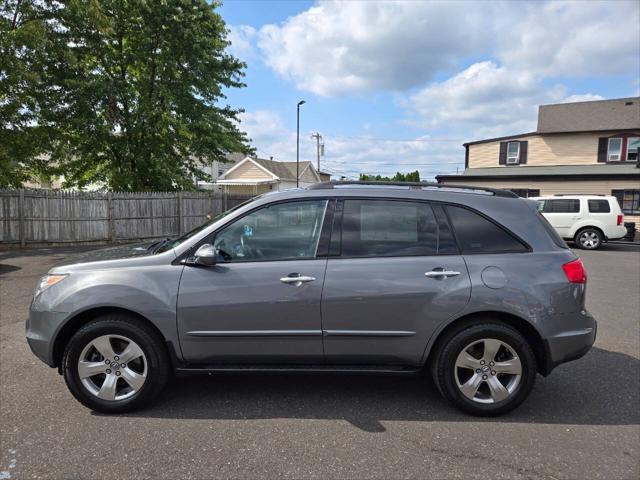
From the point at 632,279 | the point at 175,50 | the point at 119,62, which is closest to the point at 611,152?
the point at 632,279

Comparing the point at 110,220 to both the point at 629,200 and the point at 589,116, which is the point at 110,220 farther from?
the point at 589,116

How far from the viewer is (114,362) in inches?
126

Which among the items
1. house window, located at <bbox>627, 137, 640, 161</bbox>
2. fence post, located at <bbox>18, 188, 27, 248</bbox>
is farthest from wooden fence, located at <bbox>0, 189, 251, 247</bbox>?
house window, located at <bbox>627, 137, 640, 161</bbox>

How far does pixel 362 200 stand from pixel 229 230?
109 centimetres

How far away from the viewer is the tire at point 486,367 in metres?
3.15

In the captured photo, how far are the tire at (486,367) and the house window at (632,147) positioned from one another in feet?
91.9

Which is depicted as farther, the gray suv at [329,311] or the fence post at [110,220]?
the fence post at [110,220]

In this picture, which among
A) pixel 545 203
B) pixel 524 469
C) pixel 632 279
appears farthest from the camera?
pixel 545 203

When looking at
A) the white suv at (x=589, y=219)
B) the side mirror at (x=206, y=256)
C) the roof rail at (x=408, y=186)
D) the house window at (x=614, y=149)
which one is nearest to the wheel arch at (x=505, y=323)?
the roof rail at (x=408, y=186)

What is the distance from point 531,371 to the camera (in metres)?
3.16

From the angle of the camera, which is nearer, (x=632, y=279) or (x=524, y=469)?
(x=524, y=469)

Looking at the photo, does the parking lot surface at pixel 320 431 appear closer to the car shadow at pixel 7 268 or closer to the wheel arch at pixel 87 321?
the wheel arch at pixel 87 321

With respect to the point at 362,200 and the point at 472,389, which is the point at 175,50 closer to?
the point at 362,200

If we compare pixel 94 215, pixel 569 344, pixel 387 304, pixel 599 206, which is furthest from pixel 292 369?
Result: pixel 599 206
